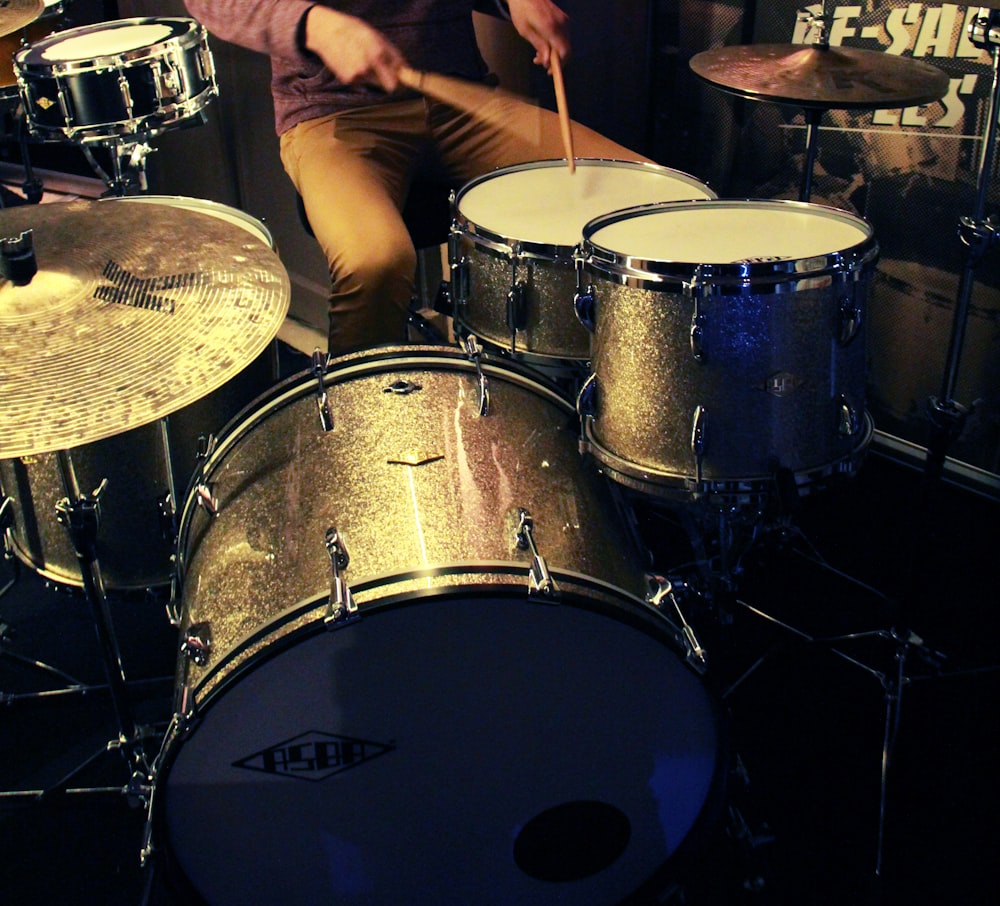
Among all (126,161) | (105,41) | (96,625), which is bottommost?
(96,625)

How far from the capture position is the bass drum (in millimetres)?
1052

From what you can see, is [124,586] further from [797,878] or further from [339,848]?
[797,878]

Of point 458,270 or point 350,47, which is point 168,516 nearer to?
point 458,270

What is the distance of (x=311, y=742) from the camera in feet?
3.60

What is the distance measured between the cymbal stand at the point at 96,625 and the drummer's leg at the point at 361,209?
56 cm

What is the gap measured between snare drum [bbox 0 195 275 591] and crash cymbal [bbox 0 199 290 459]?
0.89 feet

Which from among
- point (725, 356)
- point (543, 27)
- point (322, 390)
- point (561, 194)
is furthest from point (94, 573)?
point (543, 27)

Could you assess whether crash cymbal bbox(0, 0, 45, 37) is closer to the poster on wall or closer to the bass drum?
the bass drum

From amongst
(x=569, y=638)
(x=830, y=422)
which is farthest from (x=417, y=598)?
(x=830, y=422)

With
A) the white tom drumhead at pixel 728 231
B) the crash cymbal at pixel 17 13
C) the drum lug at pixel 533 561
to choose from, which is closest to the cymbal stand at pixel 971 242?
the white tom drumhead at pixel 728 231

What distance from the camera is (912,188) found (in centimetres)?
215

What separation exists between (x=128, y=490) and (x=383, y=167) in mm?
816

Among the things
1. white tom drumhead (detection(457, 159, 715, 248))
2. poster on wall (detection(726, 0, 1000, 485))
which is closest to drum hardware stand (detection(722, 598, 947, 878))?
poster on wall (detection(726, 0, 1000, 485))

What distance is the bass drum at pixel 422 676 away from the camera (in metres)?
1.05
